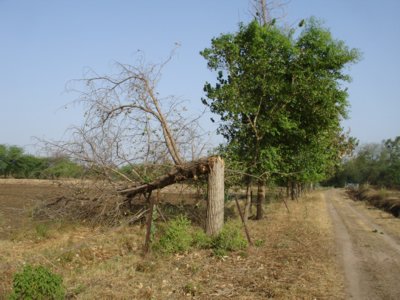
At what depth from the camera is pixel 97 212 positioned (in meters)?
9.74

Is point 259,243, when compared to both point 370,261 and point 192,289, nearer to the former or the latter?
point 370,261

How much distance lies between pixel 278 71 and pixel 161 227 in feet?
23.0

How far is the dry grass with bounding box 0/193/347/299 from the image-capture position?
5.21 m

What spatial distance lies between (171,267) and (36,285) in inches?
112

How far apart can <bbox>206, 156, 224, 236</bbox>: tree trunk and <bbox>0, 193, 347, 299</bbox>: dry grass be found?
3.24 feet

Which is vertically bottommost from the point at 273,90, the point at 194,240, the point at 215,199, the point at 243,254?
the point at 243,254

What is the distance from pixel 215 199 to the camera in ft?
28.4

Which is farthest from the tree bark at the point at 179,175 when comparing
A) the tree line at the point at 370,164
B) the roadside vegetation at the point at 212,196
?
the tree line at the point at 370,164

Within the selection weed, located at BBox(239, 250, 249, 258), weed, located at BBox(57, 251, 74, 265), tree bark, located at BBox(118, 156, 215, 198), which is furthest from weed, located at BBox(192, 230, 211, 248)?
weed, located at BBox(57, 251, 74, 265)

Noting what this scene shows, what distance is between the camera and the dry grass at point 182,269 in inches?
205

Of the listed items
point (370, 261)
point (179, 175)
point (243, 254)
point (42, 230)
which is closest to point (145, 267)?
point (243, 254)

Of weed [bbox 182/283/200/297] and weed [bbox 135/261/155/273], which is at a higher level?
weed [bbox 135/261/155/273]

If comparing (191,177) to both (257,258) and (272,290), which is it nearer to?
(257,258)

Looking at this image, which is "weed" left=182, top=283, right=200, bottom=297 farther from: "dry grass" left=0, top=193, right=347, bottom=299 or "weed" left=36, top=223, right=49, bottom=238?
"weed" left=36, top=223, right=49, bottom=238
